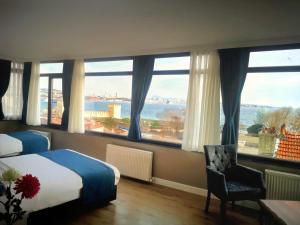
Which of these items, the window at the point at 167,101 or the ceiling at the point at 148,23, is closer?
the ceiling at the point at 148,23

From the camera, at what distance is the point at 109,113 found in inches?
189

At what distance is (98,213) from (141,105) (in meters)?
2.02

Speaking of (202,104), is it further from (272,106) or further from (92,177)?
(92,177)

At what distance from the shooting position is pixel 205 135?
349cm

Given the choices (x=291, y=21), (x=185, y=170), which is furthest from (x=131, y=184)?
(x=291, y=21)

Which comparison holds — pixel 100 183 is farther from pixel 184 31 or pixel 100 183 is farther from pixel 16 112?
pixel 16 112

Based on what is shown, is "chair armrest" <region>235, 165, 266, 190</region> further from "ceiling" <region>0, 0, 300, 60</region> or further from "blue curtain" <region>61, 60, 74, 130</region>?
"blue curtain" <region>61, 60, 74, 130</region>

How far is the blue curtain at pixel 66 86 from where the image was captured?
5.03m

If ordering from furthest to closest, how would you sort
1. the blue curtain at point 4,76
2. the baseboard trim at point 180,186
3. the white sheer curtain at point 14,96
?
the white sheer curtain at point 14,96 < the blue curtain at point 4,76 < the baseboard trim at point 180,186

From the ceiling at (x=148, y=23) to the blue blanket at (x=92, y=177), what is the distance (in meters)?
1.82

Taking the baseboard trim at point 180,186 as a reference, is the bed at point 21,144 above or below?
above

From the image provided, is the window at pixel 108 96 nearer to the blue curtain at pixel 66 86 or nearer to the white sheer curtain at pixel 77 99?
the white sheer curtain at pixel 77 99

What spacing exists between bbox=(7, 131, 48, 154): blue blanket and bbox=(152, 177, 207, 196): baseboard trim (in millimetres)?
2357

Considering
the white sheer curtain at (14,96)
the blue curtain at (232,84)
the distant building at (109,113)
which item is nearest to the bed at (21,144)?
the distant building at (109,113)
